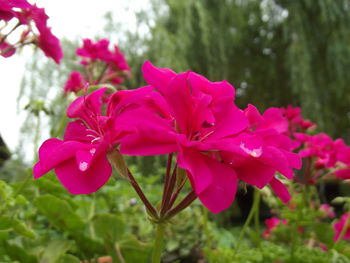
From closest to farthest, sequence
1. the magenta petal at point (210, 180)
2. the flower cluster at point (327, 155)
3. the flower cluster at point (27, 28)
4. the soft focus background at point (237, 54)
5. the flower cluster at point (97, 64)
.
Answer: the magenta petal at point (210, 180), the flower cluster at point (27, 28), the flower cluster at point (327, 155), the flower cluster at point (97, 64), the soft focus background at point (237, 54)

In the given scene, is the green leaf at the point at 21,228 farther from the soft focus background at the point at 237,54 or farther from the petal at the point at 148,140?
the soft focus background at the point at 237,54

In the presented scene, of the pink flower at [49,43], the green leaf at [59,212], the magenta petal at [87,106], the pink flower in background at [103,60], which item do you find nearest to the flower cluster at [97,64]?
the pink flower in background at [103,60]

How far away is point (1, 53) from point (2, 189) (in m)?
0.19

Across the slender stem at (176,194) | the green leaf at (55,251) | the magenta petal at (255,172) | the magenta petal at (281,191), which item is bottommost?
the green leaf at (55,251)

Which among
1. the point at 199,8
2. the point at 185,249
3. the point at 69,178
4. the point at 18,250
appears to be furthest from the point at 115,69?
the point at 199,8

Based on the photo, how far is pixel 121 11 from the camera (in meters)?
3.29

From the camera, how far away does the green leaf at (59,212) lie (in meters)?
0.54

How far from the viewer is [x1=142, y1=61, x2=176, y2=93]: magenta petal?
0.33 meters

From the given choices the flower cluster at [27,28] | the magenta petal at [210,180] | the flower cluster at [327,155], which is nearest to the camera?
the magenta petal at [210,180]

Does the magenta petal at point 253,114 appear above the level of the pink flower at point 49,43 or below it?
below

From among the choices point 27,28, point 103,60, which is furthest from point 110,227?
point 103,60

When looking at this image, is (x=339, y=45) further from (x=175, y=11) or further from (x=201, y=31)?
(x=175, y=11)

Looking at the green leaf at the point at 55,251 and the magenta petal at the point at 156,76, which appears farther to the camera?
the green leaf at the point at 55,251

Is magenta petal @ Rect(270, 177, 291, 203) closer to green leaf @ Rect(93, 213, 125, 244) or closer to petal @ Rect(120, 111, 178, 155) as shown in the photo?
petal @ Rect(120, 111, 178, 155)
